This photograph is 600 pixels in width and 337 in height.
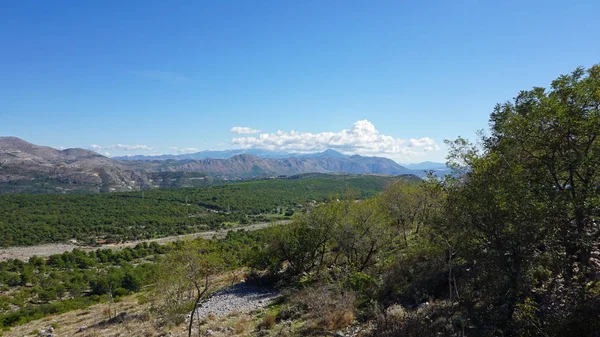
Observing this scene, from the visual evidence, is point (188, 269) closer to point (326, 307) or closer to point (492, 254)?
point (326, 307)

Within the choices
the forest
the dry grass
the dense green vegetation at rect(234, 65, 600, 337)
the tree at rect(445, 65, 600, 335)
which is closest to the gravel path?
the forest

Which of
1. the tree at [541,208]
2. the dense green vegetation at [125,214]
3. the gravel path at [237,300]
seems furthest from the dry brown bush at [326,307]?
the dense green vegetation at [125,214]

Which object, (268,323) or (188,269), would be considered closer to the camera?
(188,269)

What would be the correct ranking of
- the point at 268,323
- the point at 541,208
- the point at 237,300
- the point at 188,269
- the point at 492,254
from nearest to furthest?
the point at 541,208, the point at 492,254, the point at 188,269, the point at 268,323, the point at 237,300

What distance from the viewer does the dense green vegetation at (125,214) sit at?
347 ft

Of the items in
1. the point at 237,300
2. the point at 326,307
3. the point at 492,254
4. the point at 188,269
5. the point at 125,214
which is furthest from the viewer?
the point at 125,214

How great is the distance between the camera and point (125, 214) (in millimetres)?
135500

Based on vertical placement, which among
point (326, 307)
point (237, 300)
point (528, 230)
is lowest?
point (237, 300)

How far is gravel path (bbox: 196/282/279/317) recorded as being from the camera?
72.6ft

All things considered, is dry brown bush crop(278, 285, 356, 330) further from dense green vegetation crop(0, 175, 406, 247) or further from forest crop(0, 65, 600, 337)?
dense green vegetation crop(0, 175, 406, 247)

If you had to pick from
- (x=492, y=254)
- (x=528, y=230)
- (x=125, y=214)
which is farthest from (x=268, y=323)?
(x=125, y=214)

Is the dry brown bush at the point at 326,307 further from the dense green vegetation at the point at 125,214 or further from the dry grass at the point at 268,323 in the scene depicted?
the dense green vegetation at the point at 125,214

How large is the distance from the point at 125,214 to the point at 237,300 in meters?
134

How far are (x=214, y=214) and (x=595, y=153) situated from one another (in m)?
149
